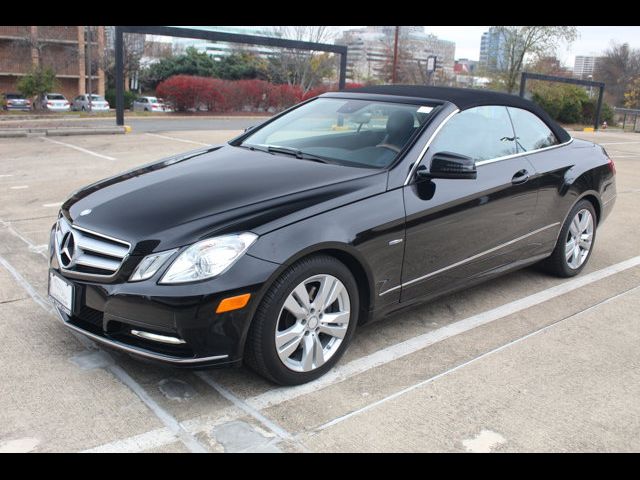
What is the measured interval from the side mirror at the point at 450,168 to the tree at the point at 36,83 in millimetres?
37786

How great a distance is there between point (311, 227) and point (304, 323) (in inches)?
19.5

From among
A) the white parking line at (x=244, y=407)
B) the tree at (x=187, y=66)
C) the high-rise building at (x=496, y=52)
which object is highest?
the high-rise building at (x=496, y=52)

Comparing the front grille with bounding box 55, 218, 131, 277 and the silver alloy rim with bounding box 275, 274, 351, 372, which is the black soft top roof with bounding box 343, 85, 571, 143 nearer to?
the silver alloy rim with bounding box 275, 274, 351, 372

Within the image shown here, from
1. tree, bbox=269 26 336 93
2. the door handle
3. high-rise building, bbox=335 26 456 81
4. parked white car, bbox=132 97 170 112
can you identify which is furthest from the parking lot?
high-rise building, bbox=335 26 456 81

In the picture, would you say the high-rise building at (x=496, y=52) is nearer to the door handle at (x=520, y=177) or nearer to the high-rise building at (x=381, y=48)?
the high-rise building at (x=381, y=48)

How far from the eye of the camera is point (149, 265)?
300cm

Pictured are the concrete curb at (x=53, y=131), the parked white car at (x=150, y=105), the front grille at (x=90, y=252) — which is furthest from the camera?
the parked white car at (x=150, y=105)

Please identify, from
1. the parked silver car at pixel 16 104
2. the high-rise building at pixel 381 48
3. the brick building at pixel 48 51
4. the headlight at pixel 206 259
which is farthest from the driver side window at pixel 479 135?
the high-rise building at pixel 381 48

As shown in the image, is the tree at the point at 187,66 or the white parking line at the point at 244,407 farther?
the tree at the point at 187,66

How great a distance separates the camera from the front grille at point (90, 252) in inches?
122

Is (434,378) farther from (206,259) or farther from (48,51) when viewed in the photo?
(48,51)

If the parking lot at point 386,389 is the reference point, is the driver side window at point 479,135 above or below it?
above

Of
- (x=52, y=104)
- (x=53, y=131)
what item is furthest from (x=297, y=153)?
(x=52, y=104)

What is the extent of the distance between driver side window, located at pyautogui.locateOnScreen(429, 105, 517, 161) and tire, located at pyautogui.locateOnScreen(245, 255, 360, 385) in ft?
3.89
